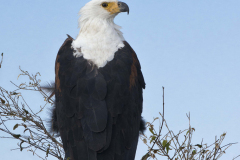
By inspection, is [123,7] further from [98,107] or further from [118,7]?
[98,107]

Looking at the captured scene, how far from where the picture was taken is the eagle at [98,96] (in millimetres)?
4742

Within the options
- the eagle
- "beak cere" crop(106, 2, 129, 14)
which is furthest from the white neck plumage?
"beak cere" crop(106, 2, 129, 14)

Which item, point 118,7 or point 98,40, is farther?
point 118,7

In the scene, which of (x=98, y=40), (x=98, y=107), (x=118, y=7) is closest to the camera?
(x=98, y=107)

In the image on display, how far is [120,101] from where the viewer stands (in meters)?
4.98

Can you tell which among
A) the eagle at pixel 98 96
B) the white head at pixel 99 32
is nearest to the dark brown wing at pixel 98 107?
the eagle at pixel 98 96

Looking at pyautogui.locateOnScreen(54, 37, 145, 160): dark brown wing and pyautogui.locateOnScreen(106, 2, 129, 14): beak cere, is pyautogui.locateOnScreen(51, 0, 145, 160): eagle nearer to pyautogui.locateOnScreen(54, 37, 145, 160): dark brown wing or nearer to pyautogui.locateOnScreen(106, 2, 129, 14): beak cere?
pyautogui.locateOnScreen(54, 37, 145, 160): dark brown wing

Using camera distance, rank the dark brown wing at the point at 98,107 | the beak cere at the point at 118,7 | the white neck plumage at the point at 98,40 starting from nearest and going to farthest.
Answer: the dark brown wing at the point at 98,107
the white neck plumage at the point at 98,40
the beak cere at the point at 118,7

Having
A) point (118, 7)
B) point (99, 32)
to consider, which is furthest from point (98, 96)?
point (118, 7)

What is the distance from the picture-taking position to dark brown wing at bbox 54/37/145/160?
472 cm

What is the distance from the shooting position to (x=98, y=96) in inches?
191

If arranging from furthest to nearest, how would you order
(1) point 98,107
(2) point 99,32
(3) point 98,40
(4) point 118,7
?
(4) point 118,7
(2) point 99,32
(3) point 98,40
(1) point 98,107

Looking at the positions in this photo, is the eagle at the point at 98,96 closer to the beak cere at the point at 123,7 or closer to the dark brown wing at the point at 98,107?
the dark brown wing at the point at 98,107

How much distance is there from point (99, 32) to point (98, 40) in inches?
8.5
